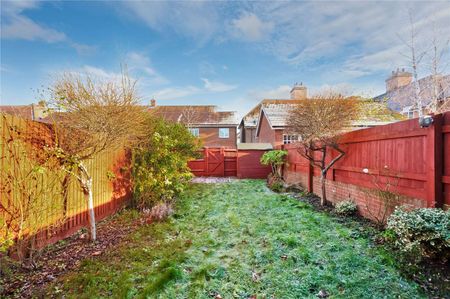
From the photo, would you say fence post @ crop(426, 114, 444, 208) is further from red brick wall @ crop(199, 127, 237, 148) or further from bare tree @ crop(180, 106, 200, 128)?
bare tree @ crop(180, 106, 200, 128)

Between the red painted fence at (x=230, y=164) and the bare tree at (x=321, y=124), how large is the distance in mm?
6012

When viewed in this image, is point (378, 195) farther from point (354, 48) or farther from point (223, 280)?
point (354, 48)

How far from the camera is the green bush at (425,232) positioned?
2914mm

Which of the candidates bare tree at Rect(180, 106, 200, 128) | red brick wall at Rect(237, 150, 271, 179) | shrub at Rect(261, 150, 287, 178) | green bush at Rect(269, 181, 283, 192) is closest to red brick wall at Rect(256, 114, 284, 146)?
red brick wall at Rect(237, 150, 271, 179)

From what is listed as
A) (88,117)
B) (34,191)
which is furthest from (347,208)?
(34,191)

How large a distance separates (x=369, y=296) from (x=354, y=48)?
36.3 ft

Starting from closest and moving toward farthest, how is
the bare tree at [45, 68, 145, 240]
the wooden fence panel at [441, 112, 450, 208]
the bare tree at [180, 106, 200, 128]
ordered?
the wooden fence panel at [441, 112, 450, 208] → the bare tree at [45, 68, 145, 240] → the bare tree at [180, 106, 200, 128]

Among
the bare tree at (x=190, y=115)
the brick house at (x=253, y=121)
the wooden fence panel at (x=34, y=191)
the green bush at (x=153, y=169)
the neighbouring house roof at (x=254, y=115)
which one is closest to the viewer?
the wooden fence panel at (x=34, y=191)

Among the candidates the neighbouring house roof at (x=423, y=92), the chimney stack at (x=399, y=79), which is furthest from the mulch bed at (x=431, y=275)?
the chimney stack at (x=399, y=79)

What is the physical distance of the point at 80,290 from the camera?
2762 millimetres

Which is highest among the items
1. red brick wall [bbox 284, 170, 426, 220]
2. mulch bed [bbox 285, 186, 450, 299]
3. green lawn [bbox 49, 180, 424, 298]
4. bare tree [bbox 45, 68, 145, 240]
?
bare tree [bbox 45, 68, 145, 240]

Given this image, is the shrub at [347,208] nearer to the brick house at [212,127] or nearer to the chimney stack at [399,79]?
the brick house at [212,127]

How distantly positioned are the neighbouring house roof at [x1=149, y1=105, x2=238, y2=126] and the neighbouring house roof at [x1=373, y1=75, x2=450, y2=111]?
1446cm

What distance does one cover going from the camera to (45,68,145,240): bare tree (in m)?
4.15
